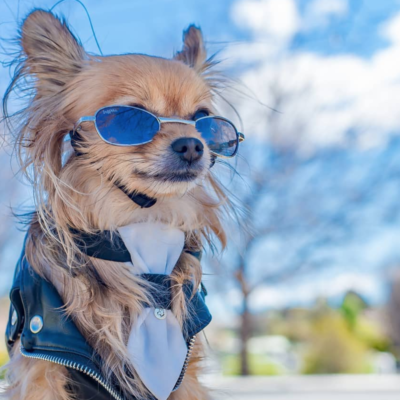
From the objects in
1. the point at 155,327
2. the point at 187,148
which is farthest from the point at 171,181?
the point at 155,327

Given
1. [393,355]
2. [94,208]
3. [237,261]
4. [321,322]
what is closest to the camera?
[94,208]

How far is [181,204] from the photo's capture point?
2268 millimetres

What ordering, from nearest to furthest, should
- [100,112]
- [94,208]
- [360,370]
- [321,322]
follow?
[100,112]
[94,208]
[360,370]
[321,322]

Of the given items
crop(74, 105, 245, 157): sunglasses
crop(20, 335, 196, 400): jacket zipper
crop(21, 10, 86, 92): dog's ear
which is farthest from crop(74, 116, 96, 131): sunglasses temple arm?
crop(20, 335, 196, 400): jacket zipper

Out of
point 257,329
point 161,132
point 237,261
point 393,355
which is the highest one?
point 161,132

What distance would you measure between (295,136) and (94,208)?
310 inches

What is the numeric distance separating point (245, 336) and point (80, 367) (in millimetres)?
8101

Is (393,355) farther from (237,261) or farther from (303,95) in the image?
(303,95)

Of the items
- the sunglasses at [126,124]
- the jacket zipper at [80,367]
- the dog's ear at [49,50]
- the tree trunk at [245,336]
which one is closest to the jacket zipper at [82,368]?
the jacket zipper at [80,367]

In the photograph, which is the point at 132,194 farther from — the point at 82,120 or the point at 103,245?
the point at 82,120

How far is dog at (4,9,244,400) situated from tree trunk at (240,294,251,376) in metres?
7.46

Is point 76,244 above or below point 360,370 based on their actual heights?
above

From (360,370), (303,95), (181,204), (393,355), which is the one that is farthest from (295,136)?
(181,204)

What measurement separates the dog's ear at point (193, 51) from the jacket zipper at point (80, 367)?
1.49m
